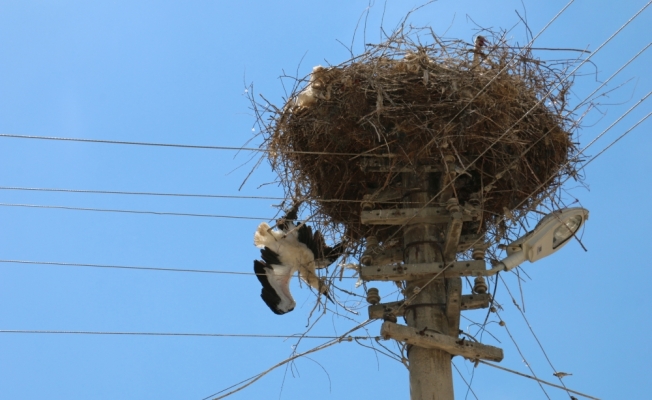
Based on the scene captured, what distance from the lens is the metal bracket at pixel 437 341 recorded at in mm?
5879

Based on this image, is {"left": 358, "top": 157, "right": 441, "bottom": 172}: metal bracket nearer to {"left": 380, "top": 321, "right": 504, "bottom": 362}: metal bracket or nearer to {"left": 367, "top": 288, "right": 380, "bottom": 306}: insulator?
{"left": 367, "top": 288, "right": 380, "bottom": 306}: insulator

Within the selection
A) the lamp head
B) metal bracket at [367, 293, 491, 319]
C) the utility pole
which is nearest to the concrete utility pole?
the utility pole

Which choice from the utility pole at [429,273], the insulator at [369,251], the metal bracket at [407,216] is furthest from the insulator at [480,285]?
the insulator at [369,251]

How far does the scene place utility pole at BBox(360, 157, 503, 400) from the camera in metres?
5.91

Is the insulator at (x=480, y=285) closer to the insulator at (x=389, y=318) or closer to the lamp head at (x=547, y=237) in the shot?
the lamp head at (x=547, y=237)

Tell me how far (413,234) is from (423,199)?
26 centimetres

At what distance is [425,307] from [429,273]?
0.71ft

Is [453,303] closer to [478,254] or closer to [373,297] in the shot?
[478,254]

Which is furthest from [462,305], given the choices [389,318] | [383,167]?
[383,167]

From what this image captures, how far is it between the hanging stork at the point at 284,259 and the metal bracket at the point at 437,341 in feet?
4.86

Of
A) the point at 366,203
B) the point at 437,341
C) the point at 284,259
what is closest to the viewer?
Result: the point at 437,341

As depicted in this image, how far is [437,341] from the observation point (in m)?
5.90

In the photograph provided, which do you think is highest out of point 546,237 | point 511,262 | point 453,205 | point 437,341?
point 453,205

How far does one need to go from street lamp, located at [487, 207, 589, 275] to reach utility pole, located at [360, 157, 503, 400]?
21cm
